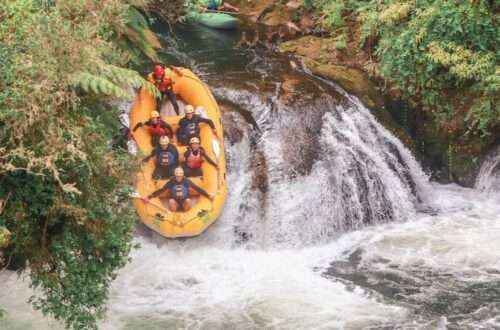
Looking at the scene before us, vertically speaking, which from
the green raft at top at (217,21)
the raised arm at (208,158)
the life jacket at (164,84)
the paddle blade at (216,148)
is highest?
the green raft at top at (217,21)

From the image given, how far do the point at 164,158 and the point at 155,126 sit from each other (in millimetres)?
598

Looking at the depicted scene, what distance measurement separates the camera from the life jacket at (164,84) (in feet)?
32.9

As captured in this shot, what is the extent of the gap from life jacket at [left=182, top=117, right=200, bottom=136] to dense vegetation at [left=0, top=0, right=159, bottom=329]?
2.98 m

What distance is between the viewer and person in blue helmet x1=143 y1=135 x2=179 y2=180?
903 cm

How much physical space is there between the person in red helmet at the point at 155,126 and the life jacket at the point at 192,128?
27 centimetres

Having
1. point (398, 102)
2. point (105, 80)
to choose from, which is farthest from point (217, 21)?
point (105, 80)

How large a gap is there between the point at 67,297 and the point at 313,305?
293cm

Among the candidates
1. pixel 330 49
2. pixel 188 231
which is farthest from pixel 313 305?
pixel 330 49

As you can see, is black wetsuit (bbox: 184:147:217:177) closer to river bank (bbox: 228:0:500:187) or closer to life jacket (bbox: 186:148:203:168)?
life jacket (bbox: 186:148:203:168)

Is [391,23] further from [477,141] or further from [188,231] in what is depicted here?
[188,231]

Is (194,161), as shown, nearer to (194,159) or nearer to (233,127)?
(194,159)

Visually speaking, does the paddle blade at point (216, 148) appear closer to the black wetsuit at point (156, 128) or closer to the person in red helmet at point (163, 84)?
the black wetsuit at point (156, 128)

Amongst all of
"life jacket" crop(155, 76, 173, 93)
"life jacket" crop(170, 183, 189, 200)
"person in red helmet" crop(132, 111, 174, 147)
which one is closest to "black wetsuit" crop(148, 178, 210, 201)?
"life jacket" crop(170, 183, 189, 200)

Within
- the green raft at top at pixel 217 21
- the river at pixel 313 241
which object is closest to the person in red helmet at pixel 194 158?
the river at pixel 313 241
